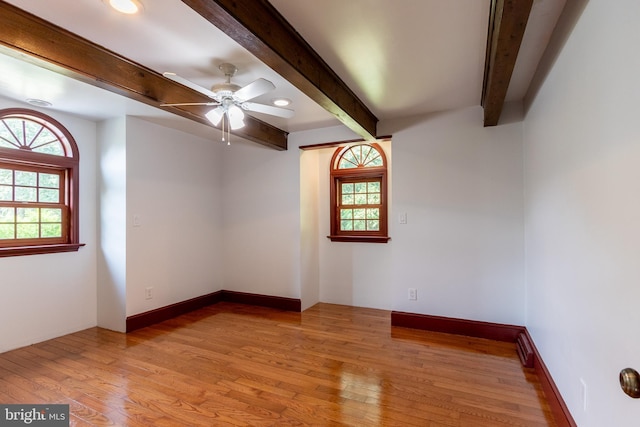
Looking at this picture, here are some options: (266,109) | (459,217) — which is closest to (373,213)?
(459,217)

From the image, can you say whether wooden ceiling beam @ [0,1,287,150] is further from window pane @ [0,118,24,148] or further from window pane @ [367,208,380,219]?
window pane @ [367,208,380,219]

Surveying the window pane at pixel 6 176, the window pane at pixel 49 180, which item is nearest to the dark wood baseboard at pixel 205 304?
the window pane at pixel 49 180

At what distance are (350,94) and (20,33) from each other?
2168 mm

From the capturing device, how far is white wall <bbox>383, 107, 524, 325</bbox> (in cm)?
297

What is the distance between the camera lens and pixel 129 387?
2215 mm

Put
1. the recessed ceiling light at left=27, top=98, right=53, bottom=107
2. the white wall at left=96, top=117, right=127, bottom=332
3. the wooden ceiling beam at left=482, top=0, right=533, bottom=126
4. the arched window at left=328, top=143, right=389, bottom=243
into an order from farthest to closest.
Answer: the arched window at left=328, top=143, right=389, bottom=243, the white wall at left=96, top=117, right=127, bottom=332, the recessed ceiling light at left=27, top=98, right=53, bottom=107, the wooden ceiling beam at left=482, top=0, right=533, bottom=126

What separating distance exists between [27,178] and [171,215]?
134cm

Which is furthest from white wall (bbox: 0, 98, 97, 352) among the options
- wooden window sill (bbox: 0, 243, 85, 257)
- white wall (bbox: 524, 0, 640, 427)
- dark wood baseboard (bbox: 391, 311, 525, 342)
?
white wall (bbox: 524, 0, 640, 427)

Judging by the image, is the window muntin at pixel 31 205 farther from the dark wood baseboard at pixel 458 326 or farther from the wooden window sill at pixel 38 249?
the dark wood baseboard at pixel 458 326

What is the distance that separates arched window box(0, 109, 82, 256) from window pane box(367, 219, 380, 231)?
11.1 ft

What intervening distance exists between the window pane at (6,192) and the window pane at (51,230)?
38 centimetres

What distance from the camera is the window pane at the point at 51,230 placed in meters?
3.13

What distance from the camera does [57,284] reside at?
10.3 ft

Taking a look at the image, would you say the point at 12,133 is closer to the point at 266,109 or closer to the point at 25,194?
the point at 25,194
